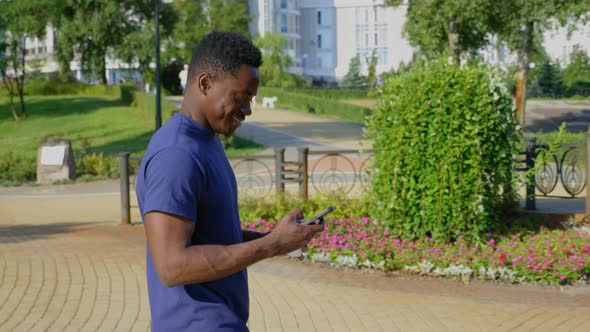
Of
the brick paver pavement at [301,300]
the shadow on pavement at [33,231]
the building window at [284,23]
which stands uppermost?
the building window at [284,23]

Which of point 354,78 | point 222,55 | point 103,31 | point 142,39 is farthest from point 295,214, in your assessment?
point 354,78

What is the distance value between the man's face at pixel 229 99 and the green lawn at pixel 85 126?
19052 mm

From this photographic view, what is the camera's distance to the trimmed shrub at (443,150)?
799cm

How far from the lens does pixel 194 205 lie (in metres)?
2.12

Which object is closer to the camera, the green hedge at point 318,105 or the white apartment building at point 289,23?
the green hedge at point 318,105

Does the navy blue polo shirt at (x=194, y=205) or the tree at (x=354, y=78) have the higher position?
the tree at (x=354, y=78)

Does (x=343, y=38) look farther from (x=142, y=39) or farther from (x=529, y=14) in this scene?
(x=529, y=14)

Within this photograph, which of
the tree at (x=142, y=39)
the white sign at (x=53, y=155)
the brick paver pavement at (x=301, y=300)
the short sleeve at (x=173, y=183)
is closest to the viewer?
the short sleeve at (x=173, y=183)

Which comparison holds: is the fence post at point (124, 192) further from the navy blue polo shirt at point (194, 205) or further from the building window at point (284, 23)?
the building window at point (284, 23)

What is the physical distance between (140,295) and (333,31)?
8961 centimetres

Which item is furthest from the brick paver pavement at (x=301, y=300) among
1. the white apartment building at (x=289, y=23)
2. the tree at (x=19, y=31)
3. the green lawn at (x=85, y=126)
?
the white apartment building at (x=289, y=23)

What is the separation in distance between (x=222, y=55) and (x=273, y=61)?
64668 millimetres

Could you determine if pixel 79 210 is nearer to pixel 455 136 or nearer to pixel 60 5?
pixel 455 136

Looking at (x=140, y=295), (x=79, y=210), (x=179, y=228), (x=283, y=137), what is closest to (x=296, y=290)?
(x=140, y=295)
